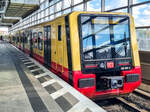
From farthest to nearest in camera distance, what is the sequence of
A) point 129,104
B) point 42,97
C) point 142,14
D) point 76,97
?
point 142,14 < point 129,104 < point 42,97 < point 76,97

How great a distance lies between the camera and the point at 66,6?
17.4 metres

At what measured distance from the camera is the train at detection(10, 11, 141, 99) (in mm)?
5203

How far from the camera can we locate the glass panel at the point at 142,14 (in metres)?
8.35

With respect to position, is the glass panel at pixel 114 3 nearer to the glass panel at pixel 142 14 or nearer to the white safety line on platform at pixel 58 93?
the glass panel at pixel 142 14

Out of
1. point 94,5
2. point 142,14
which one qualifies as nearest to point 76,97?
point 142,14

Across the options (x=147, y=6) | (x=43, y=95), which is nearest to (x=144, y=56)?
(x=147, y=6)

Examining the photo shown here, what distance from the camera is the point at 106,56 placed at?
5.51 m

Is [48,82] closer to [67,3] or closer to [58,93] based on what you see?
[58,93]

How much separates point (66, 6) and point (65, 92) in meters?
13.6

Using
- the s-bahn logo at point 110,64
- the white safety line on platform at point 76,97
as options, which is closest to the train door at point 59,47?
the white safety line on platform at point 76,97

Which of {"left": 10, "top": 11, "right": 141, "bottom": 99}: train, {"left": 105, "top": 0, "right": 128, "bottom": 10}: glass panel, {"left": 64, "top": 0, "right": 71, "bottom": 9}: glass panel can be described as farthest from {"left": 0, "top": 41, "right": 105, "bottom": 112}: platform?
{"left": 64, "top": 0, "right": 71, "bottom": 9}: glass panel

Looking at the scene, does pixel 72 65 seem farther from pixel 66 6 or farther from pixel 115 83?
pixel 66 6

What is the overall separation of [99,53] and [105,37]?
0.50m

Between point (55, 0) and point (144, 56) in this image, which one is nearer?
point (144, 56)
